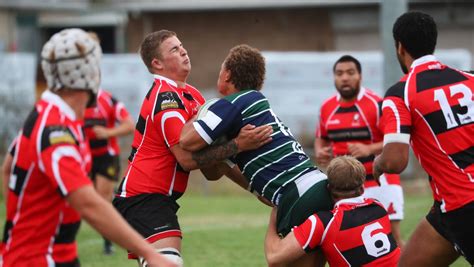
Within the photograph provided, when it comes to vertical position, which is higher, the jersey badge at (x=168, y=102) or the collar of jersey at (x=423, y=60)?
the collar of jersey at (x=423, y=60)

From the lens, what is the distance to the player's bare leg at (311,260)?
6539 mm

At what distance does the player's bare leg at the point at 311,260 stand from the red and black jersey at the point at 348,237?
0.09 m

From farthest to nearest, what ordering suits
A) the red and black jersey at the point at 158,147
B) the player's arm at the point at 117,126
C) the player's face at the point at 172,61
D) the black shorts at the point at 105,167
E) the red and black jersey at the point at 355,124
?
the black shorts at the point at 105,167 → the player's arm at the point at 117,126 → the red and black jersey at the point at 355,124 → the player's face at the point at 172,61 → the red and black jersey at the point at 158,147

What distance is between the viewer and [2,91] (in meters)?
23.2

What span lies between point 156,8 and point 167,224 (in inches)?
1079

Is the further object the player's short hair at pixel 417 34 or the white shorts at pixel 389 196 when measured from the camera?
the white shorts at pixel 389 196

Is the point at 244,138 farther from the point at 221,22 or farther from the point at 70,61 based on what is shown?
the point at 221,22

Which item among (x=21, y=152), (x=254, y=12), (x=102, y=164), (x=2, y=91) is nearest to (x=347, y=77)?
(x=102, y=164)

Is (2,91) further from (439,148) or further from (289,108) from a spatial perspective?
(439,148)

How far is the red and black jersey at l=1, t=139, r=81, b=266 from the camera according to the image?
16.1 ft

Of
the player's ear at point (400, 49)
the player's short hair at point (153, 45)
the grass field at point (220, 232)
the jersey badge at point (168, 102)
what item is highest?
the player's ear at point (400, 49)

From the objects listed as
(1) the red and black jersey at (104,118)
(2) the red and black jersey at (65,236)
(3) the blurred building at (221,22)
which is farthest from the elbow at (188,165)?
Result: (3) the blurred building at (221,22)

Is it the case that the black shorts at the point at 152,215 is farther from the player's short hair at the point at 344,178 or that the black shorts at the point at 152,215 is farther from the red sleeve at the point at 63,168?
the red sleeve at the point at 63,168

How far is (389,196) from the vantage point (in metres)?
9.71
